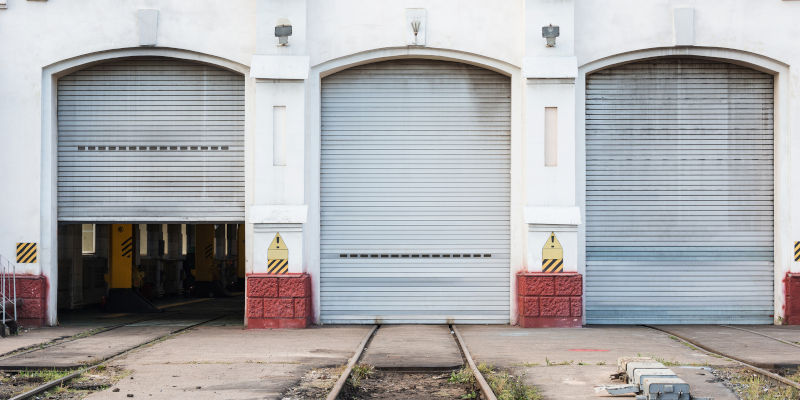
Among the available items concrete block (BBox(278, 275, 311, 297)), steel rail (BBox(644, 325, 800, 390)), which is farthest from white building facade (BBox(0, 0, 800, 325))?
steel rail (BBox(644, 325, 800, 390))

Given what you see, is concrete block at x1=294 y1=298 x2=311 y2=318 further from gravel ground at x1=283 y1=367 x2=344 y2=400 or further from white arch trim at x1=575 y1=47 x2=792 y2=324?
gravel ground at x1=283 y1=367 x2=344 y2=400

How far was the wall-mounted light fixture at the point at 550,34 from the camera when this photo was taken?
15.6 m

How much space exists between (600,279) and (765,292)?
120 inches

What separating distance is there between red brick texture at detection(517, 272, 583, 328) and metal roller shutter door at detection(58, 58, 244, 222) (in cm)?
537

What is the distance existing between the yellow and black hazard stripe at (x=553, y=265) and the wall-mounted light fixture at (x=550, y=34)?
3725 mm

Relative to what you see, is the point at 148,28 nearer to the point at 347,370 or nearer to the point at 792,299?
the point at 347,370

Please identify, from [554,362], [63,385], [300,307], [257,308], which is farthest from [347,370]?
[257,308]

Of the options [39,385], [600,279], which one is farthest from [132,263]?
[39,385]

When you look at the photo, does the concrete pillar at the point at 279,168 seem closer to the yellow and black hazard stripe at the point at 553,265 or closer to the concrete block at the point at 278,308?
the concrete block at the point at 278,308

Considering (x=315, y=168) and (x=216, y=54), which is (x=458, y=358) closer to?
(x=315, y=168)

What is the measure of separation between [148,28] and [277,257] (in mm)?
4679

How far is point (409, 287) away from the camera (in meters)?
16.5

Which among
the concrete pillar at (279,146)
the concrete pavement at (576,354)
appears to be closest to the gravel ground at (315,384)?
the concrete pavement at (576,354)

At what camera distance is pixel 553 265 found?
51.6ft
